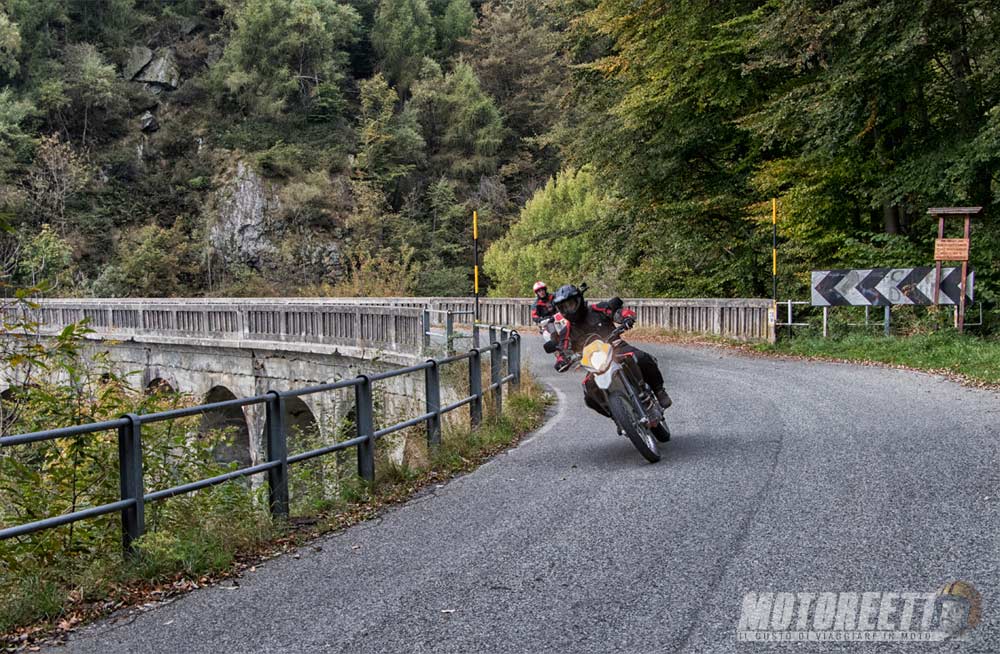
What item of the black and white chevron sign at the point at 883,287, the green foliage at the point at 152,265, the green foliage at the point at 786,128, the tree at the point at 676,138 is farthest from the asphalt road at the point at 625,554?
the green foliage at the point at 152,265

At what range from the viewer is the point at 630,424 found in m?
8.55

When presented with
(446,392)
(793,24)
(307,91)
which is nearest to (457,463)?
(446,392)

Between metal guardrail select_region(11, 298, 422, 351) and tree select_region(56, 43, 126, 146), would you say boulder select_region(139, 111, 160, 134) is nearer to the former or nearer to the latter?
tree select_region(56, 43, 126, 146)

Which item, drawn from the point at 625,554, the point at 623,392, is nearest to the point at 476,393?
the point at 623,392

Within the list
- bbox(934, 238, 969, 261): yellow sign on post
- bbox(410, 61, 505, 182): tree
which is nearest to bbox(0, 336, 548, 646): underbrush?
bbox(934, 238, 969, 261): yellow sign on post

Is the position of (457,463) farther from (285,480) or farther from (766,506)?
(766,506)

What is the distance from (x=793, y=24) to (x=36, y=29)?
63317mm

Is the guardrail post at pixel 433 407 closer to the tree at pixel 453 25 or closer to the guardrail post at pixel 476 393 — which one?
the guardrail post at pixel 476 393

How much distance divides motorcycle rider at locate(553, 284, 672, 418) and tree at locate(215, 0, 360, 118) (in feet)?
198

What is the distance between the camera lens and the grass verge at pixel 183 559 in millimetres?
5035

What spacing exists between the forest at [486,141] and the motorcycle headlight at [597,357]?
508 cm

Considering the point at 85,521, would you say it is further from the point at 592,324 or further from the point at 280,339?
the point at 280,339

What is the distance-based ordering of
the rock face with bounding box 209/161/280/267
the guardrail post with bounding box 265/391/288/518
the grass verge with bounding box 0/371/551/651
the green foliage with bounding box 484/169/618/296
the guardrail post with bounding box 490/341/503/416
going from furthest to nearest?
the rock face with bounding box 209/161/280/267
the green foliage with bounding box 484/169/618/296
the guardrail post with bounding box 490/341/503/416
the guardrail post with bounding box 265/391/288/518
the grass verge with bounding box 0/371/551/651

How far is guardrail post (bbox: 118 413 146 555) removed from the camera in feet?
19.1
